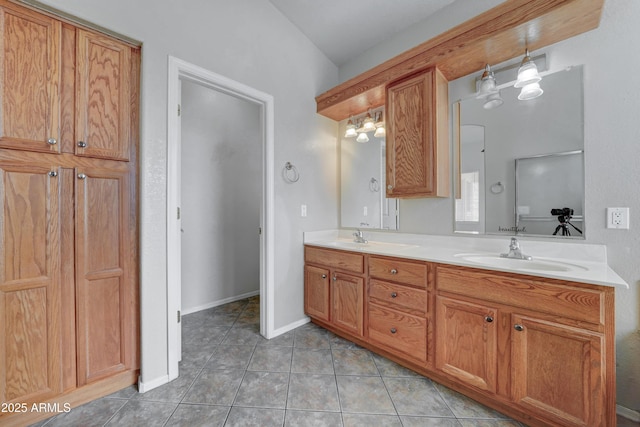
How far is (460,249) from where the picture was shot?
1925mm

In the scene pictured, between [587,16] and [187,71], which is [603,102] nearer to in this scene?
[587,16]

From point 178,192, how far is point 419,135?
1.84 m

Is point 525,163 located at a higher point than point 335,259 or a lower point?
higher

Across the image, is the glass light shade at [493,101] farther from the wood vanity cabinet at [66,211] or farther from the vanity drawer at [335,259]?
the wood vanity cabinet at [66,211]

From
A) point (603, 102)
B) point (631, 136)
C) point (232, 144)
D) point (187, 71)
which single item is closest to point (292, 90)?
point (187, 71)

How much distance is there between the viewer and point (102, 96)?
1489 mm

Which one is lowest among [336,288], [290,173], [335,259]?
[336,288]

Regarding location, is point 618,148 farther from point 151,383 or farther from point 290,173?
point 151,383

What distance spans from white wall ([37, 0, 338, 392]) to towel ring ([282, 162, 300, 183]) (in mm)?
49

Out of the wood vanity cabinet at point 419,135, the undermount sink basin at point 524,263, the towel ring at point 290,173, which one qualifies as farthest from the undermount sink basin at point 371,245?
the towel ring at point 290,173

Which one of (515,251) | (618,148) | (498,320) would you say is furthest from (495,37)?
(498,320)

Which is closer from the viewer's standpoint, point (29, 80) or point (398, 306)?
point (29, 80)

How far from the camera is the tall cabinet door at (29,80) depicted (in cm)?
123

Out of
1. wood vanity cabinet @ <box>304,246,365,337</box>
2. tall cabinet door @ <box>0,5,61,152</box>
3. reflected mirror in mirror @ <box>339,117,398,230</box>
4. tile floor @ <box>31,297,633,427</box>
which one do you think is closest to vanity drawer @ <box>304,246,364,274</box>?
wood vanity cabinet @ <box>304,246,365,337</box>
